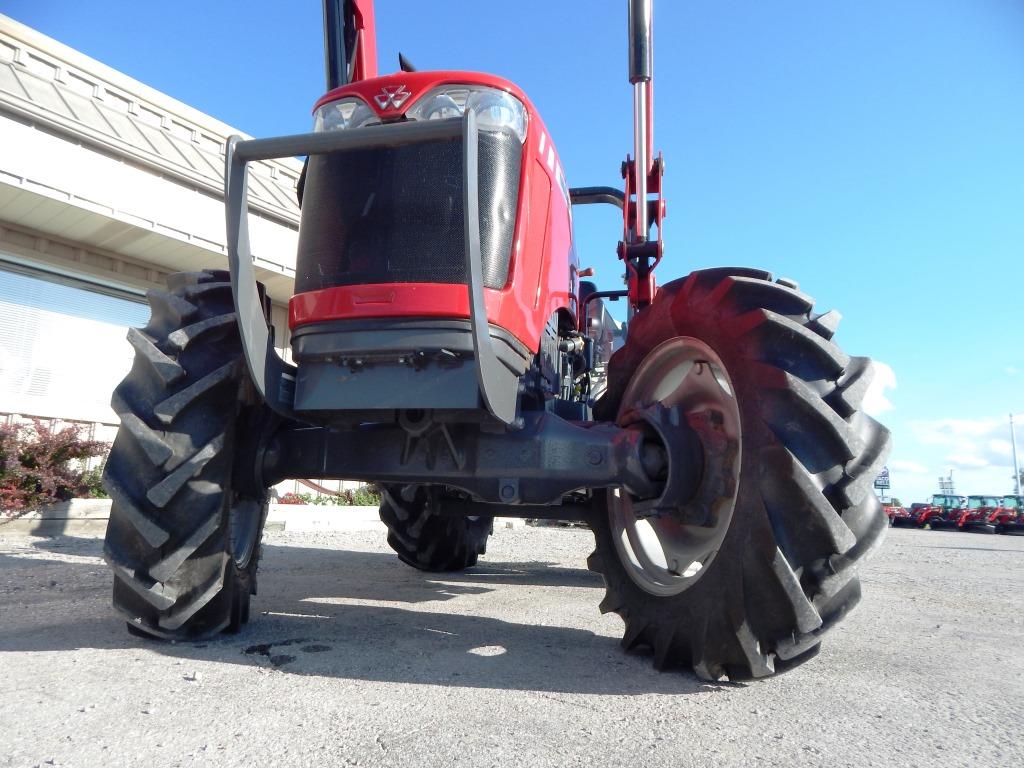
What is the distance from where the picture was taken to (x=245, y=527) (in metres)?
2.94

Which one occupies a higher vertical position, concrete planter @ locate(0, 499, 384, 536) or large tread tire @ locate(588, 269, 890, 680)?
large tread tire @ locate(588, 269, 890, 680)

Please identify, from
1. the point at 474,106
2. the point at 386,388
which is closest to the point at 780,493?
the point at 386,388

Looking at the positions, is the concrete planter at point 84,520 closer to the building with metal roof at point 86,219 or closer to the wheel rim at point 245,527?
the building with metal roof at point 86,219

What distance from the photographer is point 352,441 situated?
9.18 ft

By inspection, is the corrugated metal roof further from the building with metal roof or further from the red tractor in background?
the red tractor in background

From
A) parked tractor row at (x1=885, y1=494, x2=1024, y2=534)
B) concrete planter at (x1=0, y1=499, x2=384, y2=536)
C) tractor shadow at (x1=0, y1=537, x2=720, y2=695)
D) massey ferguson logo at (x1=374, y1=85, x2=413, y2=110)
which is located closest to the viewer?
tractor shadow at (x1=0, y1=537, x2=720, y2=695)

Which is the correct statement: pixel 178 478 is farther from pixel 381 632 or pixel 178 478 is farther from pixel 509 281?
pixel 509 281

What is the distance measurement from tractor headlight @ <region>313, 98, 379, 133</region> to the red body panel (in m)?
0.03

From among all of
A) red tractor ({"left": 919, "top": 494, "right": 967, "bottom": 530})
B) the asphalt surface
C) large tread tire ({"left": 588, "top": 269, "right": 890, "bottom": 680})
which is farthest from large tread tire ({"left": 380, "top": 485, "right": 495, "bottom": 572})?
red tractor ({"left": 919, "top": 494, "right": 967, "bottom": 530})

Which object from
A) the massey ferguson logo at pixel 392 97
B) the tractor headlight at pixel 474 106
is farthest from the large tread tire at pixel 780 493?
the massey ferguson logo at pixel 392 97

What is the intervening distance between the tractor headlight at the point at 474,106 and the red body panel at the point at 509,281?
1.1 inches

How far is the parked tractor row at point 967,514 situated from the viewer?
25.1m

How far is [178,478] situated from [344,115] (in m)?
1.46

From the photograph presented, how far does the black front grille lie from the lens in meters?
2.51
